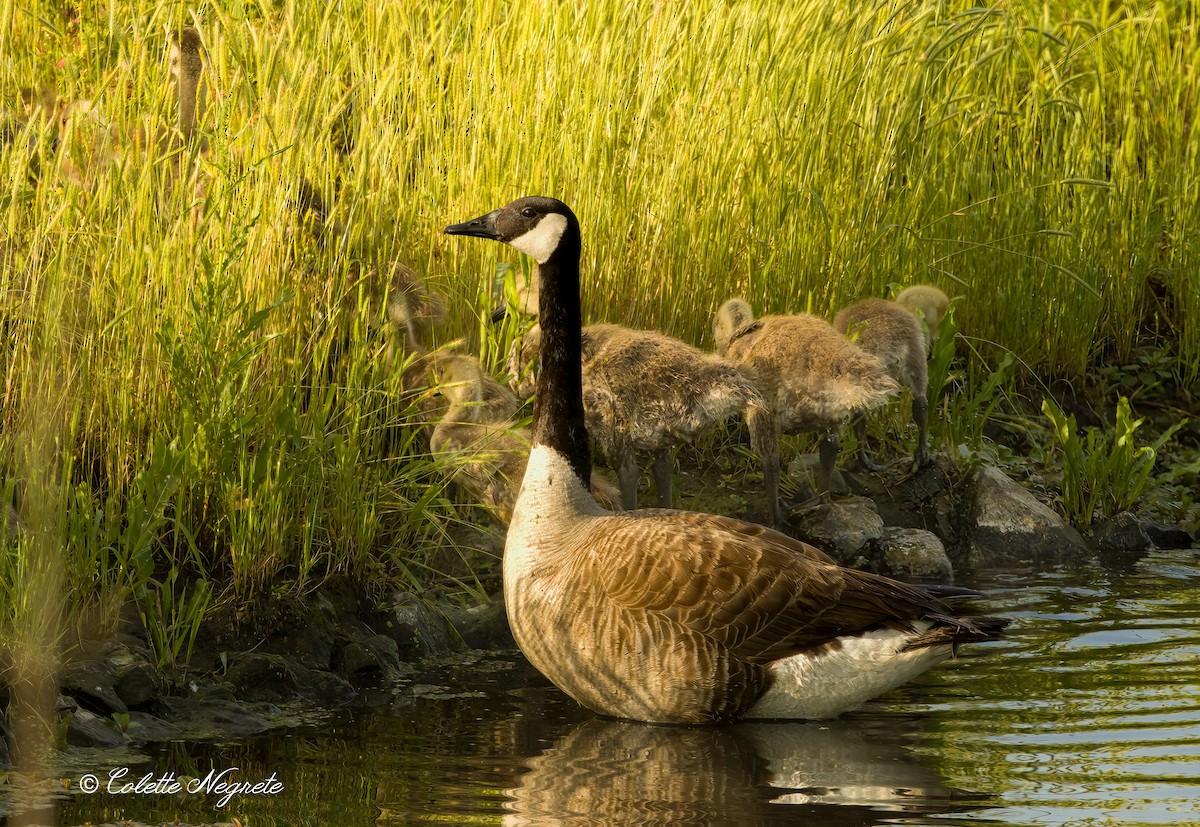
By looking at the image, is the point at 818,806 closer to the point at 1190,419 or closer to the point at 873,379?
the point at 873,379

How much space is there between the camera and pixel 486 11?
26.9 ft

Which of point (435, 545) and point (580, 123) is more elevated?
point (580, 123)

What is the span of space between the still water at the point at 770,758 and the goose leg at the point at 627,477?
1.16 meters

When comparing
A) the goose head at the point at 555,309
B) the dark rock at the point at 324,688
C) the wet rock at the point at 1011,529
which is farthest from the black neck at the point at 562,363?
the wet rock at the point at 1011,529

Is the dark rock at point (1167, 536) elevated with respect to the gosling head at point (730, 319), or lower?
lower

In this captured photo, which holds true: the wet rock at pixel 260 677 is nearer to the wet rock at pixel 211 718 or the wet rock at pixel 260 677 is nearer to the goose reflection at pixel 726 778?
the wet rock at pixel 211 718

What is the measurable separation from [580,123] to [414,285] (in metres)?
1.45

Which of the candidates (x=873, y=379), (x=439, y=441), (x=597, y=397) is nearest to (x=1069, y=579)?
(x=873, y=379)

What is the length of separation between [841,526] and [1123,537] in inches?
73.4

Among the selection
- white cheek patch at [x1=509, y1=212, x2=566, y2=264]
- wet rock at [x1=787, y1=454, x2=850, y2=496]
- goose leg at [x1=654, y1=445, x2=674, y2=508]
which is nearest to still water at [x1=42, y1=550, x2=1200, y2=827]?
goose leg at [x1=654, y1=445, x2=674, y2=508]

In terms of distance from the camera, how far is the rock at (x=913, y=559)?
7938mm

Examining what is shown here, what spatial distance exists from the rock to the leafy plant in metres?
1.26

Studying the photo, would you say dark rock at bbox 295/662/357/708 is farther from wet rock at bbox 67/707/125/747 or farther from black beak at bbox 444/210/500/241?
black beak at bbox 444/210/500/241

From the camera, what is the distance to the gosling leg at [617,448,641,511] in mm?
7430
